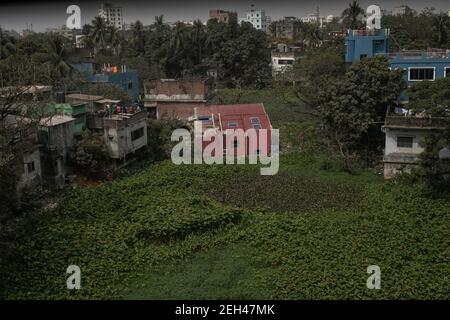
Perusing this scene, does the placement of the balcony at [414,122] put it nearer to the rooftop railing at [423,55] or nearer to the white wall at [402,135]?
the white wall at [402,135]

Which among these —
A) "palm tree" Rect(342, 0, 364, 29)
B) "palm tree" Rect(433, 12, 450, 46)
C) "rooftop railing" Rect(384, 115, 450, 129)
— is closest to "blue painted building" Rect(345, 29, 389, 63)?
"palm tree" Rect(342, 0, 364, 29)

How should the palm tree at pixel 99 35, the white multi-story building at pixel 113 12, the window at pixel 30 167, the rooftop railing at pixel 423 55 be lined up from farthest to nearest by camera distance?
the palm tree at pixel 99 35 < the rooftop railing at pixel 423 55 < the window at pixel 30 167 < the white multi-story building at pixel 113 12

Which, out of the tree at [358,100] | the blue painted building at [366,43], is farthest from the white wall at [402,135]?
the blue painted building at [366,43]

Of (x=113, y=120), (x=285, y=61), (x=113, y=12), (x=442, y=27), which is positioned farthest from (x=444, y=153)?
(x=285, y=61)

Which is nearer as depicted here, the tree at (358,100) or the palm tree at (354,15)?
the tree at (358,100)

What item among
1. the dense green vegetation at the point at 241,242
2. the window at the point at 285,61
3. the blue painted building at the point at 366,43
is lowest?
the dense green vegetation at the point at 241,242

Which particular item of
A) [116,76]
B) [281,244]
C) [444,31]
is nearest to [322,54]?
[116,76]
